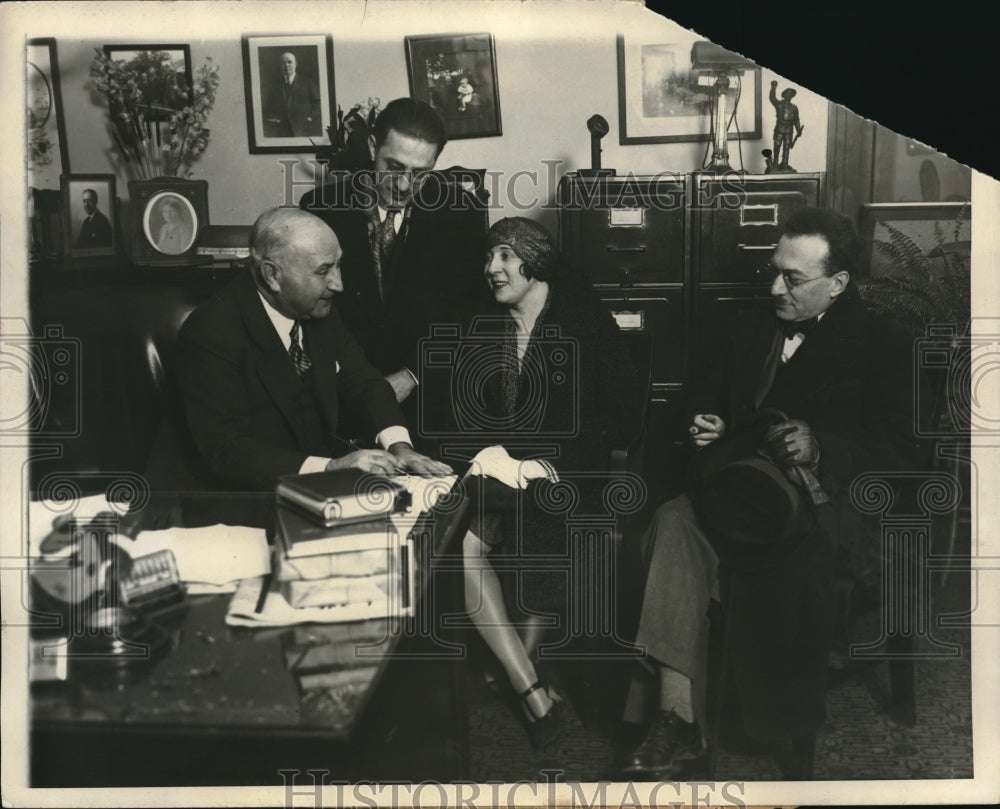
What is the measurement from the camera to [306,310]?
123 inches

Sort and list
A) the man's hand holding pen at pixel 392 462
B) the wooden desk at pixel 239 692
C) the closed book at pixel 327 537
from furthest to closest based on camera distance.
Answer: the man's hand holding pen at pixel 392 462 → the closed book at pixel 327 537 → the wooden desk at pixel 239 692

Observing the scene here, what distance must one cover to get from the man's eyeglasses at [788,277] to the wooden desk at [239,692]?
3.63ft

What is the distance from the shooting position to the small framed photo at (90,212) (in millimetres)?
3131

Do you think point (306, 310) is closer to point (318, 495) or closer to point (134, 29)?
point (318, 495)

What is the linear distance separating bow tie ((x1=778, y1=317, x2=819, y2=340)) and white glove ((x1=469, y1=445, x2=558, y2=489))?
0.79m

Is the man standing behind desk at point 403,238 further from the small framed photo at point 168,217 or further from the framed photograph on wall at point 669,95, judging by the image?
the framed photograph on wall at point 669,95

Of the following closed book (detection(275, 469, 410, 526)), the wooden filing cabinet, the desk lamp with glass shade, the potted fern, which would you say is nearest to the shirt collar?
closed book (detection(275, 469, 410, 526))

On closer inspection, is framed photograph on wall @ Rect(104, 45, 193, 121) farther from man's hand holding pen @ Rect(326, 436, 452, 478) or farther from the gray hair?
man's hand holding pen @ Rect(326, 436, 452, 478)

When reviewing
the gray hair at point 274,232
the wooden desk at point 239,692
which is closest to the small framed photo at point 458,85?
the gray hair at point 274,232

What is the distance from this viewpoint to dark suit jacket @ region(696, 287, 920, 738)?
3.12 m

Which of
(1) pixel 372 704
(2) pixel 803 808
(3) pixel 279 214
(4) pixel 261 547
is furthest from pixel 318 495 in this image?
(2) pixel 803 808

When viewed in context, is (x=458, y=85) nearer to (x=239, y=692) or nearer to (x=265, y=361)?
(x=265, y=361)

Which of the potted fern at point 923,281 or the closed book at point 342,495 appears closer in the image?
the closed book at point 342,495

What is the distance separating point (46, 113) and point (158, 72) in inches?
13.6
